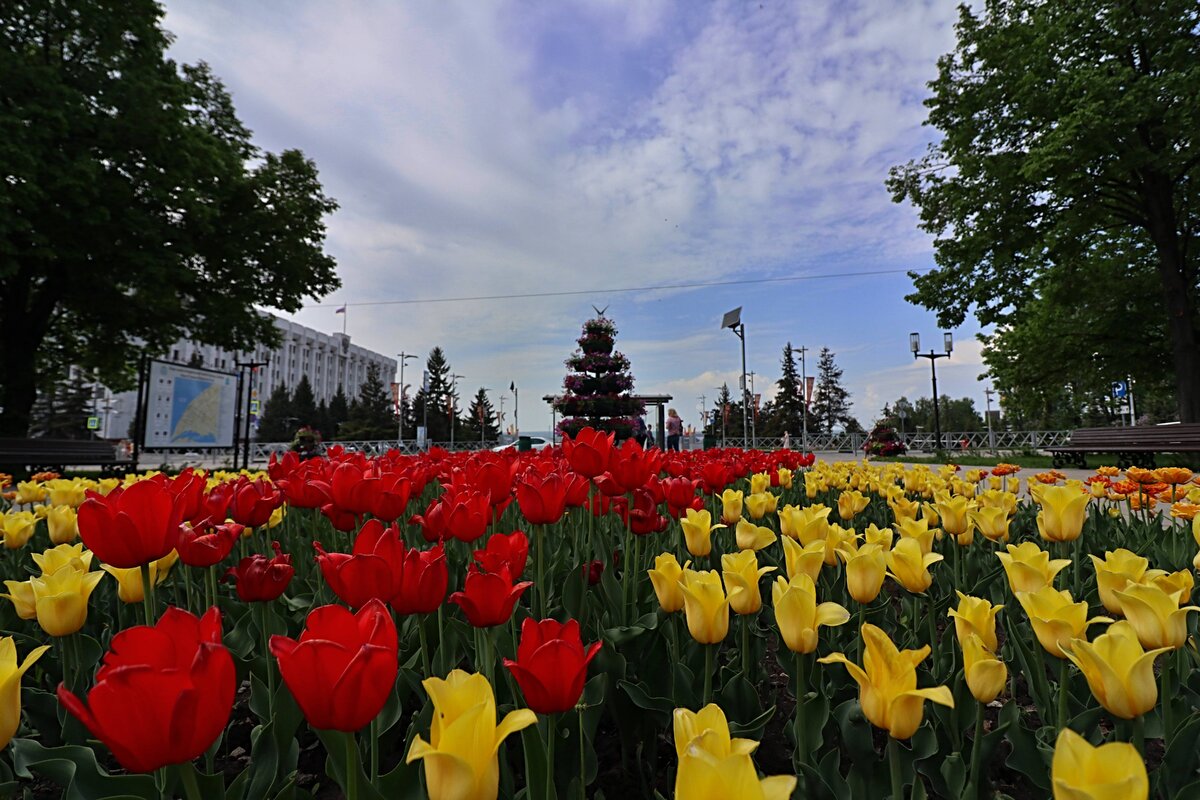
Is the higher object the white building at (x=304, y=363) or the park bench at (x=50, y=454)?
the white building at (x=304, y=363)

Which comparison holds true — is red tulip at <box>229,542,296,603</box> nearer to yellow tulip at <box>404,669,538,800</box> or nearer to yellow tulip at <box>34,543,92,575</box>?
yellow tulip at <box>34,543,92,575</box>

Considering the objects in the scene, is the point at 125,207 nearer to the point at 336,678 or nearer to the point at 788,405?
the point at 336,678

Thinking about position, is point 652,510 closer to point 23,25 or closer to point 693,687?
point 693,687

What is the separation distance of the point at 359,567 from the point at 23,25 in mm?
18711

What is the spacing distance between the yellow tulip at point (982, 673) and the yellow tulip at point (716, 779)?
0.63 meters

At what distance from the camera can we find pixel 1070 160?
12789mm

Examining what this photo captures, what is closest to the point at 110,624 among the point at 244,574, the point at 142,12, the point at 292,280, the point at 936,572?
the point at 244,574

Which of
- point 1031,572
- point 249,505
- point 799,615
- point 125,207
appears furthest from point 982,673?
point 125,207

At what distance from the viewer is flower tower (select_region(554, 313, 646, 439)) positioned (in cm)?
1994

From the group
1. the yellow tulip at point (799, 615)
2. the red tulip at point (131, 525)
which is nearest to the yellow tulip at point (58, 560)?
the red tulip at point (131, 525)

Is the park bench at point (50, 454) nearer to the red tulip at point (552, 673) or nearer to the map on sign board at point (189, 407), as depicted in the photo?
the map on sign board at point (189, 407)

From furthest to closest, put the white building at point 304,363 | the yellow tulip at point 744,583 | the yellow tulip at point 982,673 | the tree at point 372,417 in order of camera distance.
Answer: the white building at point 304,363
the tree at point 372,417
the yellow tulip at point 744,583
the yellow tulip at point 982,673

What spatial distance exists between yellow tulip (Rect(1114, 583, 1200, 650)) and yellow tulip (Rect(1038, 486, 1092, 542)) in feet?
3.11

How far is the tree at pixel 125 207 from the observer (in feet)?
38.9
